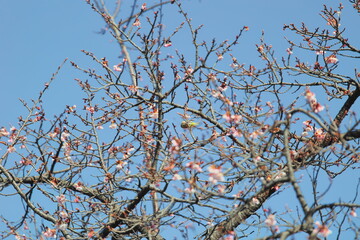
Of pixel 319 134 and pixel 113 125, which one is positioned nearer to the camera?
pixel 319 134

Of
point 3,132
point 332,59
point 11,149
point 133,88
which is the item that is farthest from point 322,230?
point 3,132

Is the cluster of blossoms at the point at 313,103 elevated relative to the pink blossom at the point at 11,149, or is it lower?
lower

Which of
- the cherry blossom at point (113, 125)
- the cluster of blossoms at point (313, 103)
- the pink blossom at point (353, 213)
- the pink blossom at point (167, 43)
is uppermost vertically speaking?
the pink blossom at point (167, 43)

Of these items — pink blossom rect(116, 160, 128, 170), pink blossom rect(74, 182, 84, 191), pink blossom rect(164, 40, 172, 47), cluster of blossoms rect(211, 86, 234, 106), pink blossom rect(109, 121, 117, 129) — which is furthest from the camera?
pink blossom rect(109, 121, 117, 129)

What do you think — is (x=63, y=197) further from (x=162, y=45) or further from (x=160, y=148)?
(x=162, y=45)

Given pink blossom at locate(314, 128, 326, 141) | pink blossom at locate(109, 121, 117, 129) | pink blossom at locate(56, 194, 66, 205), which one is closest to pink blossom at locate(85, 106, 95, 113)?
pink blossom at locate(109, 121, 117, 129)

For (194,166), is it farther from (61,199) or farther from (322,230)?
(61,199)

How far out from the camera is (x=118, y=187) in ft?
20.7

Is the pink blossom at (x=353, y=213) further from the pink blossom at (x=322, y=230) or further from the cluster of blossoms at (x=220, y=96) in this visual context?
the cluster of blossoms at (x=220, y=96)

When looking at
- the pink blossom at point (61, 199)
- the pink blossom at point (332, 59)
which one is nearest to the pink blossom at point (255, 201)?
the pink blossom at point (61, 199)

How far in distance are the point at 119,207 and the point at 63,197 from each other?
2.75 ft

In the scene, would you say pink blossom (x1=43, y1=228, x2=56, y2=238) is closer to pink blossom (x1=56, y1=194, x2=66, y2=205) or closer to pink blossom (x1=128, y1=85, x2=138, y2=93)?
pink blossom (x1=56, y1=194, x2=66, y2=205)

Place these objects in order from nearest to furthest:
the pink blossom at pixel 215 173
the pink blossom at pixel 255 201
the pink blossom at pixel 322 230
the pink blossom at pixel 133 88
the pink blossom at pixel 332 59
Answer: the pink blossom at pixel 322 230 → the pink blossom at pixel 215 173 → the pink blossom at pixel 255 201 → the pink blossom at pixel 133 88 → the pink blossom at pixel 332 59

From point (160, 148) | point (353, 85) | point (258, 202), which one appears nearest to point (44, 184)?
point (160, 148)
